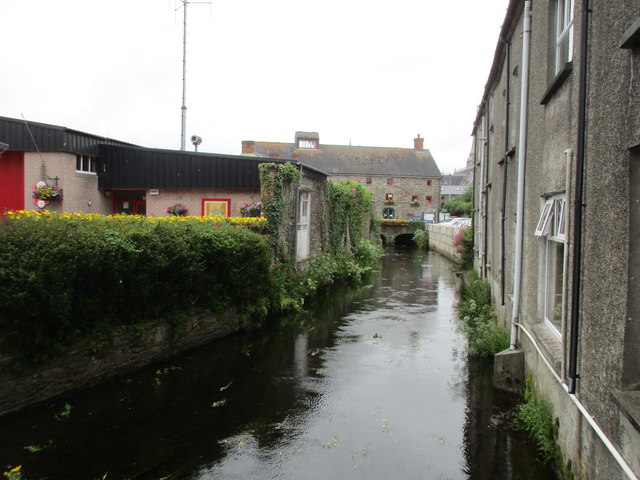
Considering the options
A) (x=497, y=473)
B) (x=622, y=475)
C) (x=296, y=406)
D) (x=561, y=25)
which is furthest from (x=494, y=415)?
(x=561, y=25)

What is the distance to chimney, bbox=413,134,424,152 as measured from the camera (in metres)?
58.5

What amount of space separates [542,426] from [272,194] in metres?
9.38

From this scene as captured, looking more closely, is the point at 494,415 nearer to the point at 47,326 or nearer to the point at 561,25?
the point at 561,25

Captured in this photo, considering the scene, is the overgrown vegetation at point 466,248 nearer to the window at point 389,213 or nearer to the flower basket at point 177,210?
the flower basket at point 177,210

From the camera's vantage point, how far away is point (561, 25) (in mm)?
5766

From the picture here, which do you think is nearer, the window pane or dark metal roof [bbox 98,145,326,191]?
the window pane

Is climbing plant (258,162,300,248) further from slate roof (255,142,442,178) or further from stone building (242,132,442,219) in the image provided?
stone building (242,132,442,219)

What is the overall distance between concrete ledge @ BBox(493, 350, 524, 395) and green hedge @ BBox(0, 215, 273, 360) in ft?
16.9

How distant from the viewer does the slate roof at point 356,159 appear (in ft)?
179

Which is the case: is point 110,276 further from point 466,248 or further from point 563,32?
point 466,248

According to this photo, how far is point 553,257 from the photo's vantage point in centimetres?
577

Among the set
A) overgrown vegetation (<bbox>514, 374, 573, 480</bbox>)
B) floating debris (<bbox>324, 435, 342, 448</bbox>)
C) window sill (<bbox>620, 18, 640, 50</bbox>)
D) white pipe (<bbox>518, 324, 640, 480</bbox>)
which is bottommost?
floating debris (<bbox>324, 435, 342, 448</bbox>)

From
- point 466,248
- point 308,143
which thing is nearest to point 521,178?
point 466,248

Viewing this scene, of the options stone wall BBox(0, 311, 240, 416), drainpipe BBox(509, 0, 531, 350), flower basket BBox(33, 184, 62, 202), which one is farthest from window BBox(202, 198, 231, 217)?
drainpipe BBox(509, 0, 531, 350)
